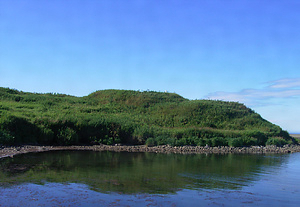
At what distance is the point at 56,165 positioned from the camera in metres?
18.1

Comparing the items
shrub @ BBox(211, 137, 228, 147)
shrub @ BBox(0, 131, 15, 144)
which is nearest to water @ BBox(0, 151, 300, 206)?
shrub @ BBox(0, 131, 15, 144)

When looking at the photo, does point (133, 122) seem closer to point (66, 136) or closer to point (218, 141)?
point (66, 136)

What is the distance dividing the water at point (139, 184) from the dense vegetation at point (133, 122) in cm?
879

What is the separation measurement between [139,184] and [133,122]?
22.4 meters

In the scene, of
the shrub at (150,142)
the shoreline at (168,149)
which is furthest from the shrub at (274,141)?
the shrub at (150,142)

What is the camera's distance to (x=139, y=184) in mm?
13844

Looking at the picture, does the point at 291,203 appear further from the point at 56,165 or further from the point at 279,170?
the point at 56,165

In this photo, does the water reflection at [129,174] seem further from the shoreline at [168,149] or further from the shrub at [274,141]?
the shrub at [274,141]

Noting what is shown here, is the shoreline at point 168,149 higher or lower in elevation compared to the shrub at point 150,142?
lower

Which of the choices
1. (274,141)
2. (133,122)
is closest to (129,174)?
(133,122)

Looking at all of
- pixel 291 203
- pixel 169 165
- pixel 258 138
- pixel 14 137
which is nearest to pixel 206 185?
pixel 291 203

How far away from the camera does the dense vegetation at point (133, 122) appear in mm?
28578

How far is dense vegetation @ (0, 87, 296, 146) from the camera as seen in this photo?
28.6 m

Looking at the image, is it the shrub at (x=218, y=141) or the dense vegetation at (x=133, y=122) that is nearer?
the dense vegetation at (x=133, y=122)
